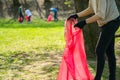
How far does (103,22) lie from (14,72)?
260 centimetres

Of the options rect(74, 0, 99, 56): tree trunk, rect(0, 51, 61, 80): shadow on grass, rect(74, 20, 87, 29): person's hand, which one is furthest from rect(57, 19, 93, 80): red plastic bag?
rect(74, 0, 99, 56): tree trunk

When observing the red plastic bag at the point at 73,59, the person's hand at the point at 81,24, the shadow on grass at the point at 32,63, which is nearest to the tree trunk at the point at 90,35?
the shadow on grass at the point at 32,63

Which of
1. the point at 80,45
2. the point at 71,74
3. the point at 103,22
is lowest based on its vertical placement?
the point at 71,74

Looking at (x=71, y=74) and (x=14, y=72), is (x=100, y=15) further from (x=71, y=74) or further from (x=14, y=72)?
(x=14, y=72)

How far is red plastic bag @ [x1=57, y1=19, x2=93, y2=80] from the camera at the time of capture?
526 centimetres

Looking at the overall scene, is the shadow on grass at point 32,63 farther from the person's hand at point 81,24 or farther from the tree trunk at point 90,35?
the person's hand at point 81,24

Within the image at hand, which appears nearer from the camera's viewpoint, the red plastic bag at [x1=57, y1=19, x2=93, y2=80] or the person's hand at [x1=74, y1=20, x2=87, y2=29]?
the person's hand at [x1=74, y1=20, x2=87, y2=29]

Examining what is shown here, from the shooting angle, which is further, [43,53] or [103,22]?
[43,53]

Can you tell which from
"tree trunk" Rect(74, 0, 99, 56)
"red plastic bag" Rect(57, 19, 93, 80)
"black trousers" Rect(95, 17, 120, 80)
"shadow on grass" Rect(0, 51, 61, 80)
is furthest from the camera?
"tree trunk" Rect(74, 0, 99, 56)

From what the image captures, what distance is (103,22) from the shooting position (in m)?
4.99

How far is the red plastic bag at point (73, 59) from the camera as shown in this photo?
17.3ft

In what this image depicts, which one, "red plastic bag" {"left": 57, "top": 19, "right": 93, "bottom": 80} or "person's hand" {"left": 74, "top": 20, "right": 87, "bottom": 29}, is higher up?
Result: "person's hand" {"left": 74, "top": 20, "right": 87, "bottom": 29}

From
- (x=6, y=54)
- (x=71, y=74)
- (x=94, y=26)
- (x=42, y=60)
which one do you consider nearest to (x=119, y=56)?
(x=94, y=26)

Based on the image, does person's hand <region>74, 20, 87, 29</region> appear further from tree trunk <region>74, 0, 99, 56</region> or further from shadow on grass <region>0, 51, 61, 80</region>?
tree trunk <region>74, 0, 99, 56</region>
